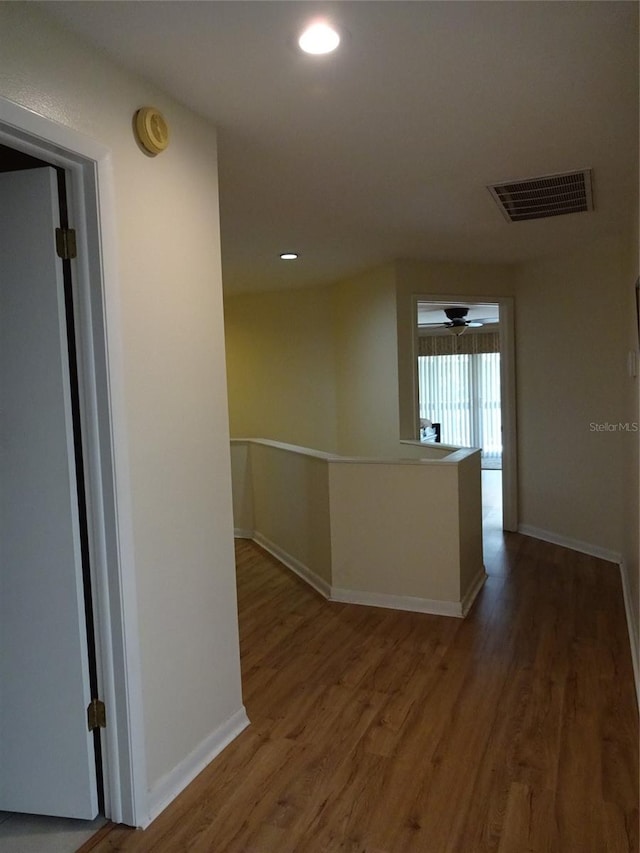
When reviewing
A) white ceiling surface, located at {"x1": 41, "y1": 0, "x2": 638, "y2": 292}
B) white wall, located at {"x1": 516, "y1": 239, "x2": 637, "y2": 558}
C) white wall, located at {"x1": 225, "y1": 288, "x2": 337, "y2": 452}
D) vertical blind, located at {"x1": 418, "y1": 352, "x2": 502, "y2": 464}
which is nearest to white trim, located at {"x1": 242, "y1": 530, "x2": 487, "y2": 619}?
white wall, located at {"x1": 516, "y1": 239, "x2": 637, "y2": 558}

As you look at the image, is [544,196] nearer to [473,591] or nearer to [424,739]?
[473,591]

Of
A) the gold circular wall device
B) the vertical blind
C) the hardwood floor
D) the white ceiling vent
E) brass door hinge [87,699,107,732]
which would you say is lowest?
the hardwood floor

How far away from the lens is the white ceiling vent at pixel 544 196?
3.09 m

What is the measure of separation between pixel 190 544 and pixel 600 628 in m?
2.42

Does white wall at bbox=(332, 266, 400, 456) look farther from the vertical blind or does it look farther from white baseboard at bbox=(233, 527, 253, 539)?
the vertical blind

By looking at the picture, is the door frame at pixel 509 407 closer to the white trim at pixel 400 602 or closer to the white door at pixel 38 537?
the white trim at pixel 400 602

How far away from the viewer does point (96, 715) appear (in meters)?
1.94

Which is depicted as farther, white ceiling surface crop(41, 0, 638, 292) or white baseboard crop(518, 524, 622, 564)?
white baseboard crop(518, 524, 622, 564)

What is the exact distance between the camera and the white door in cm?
183

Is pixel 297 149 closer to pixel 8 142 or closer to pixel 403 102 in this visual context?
pixel 403 102

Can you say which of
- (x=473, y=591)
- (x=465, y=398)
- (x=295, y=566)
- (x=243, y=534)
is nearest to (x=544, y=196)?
(x=473, y=591)

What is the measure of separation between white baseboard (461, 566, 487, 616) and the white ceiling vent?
7.58 ft

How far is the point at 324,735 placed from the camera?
243 cm

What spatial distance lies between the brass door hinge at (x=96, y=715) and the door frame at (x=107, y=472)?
0.8 inches
